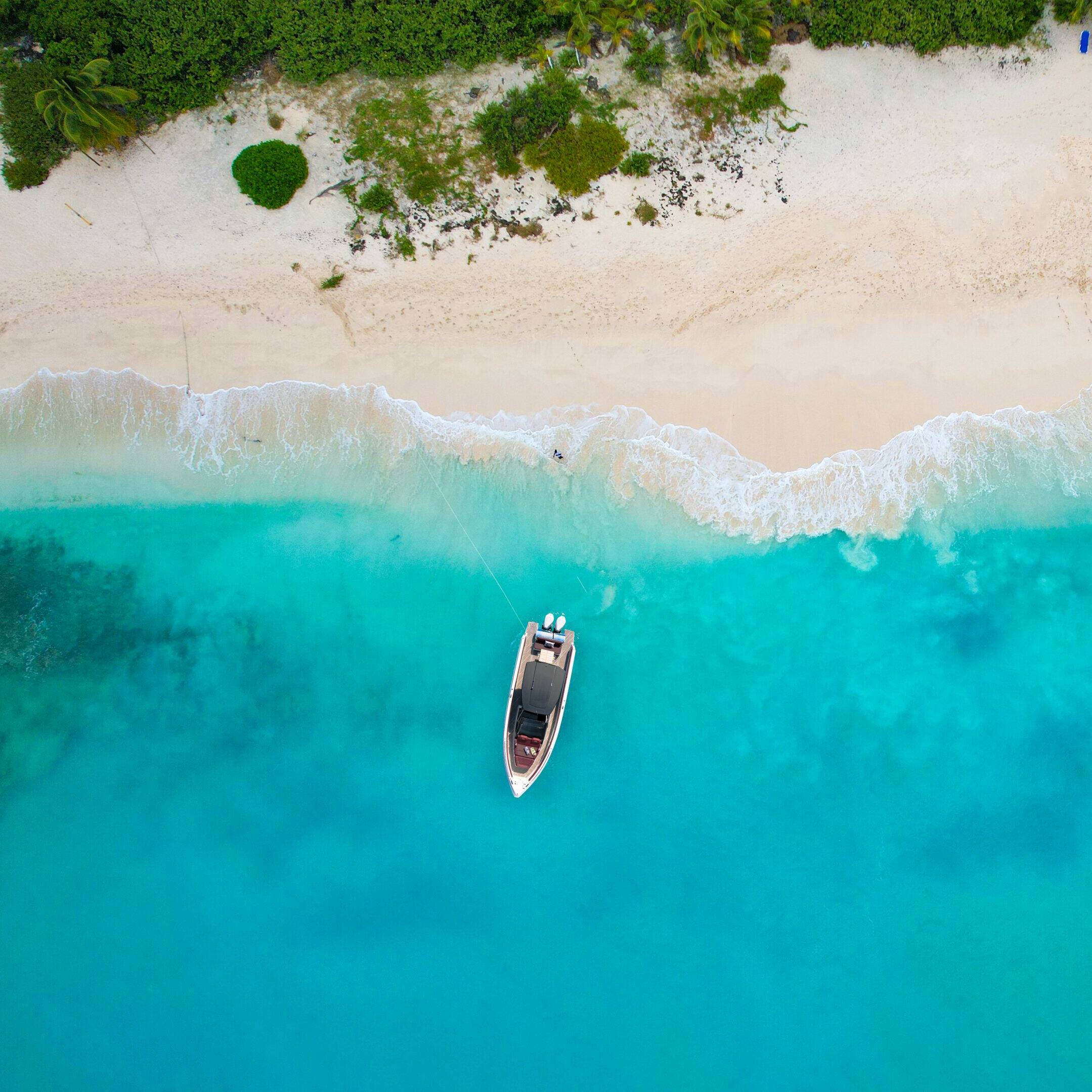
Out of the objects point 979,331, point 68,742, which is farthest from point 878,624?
point 68,742

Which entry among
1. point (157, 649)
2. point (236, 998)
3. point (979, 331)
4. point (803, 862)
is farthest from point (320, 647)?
point (979, 331)

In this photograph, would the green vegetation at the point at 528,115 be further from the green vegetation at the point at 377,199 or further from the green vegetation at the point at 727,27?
the green vegetation at the point at 727,27

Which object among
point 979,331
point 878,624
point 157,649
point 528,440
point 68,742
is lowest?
point 68,742

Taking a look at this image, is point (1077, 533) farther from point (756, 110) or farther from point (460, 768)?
point (460, 768)

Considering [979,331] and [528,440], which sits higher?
[979,331]

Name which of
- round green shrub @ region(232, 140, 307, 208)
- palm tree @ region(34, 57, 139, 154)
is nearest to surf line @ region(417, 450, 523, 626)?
round green shrub @ region(232, 140, 307, 208)

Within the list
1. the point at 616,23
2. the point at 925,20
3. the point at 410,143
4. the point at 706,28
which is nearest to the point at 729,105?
the point at 706,28

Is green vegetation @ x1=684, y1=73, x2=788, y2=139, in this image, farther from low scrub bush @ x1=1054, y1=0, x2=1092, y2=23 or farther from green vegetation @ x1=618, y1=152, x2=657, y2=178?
low scrub bush @ x1=1054, y1=0, x2=1092, y2=23
